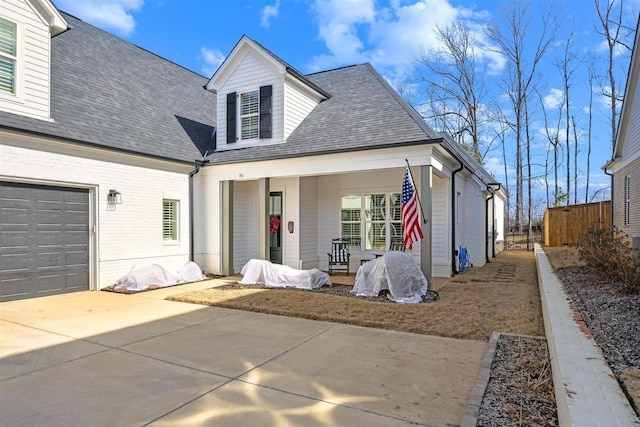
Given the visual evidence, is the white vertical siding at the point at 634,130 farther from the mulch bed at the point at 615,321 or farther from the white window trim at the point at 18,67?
the white window trim at the point at 18,67

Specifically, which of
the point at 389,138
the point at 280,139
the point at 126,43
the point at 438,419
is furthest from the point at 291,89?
the point at 438,419

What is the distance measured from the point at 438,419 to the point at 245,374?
74.1 inches

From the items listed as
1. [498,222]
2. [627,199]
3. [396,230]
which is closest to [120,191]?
[396,230]

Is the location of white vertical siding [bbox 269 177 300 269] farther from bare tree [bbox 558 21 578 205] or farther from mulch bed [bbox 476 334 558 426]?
bare tree [bbox 558 21 578 205]

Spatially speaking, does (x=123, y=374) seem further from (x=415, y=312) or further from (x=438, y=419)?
(x=415, y=312)

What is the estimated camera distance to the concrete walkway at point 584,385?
2312mm

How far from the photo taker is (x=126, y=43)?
1314 centimetres

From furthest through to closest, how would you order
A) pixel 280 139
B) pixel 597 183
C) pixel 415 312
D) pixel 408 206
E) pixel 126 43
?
pixel 597 183 < pixel 126 43 < pixel 280 139 < pixel 408 206 < pixel 415 312

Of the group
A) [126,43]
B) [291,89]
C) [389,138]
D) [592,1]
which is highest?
[592,1]

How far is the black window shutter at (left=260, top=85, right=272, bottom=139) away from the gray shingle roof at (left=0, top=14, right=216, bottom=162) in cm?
210

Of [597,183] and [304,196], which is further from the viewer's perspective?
[597,183]

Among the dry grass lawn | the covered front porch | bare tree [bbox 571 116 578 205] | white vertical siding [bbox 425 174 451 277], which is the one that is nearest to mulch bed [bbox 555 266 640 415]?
the dry grass lawn

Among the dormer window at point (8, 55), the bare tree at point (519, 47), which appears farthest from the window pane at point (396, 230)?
the bare tree at point (519, 47)

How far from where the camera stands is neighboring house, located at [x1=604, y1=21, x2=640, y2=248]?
1139 cm
